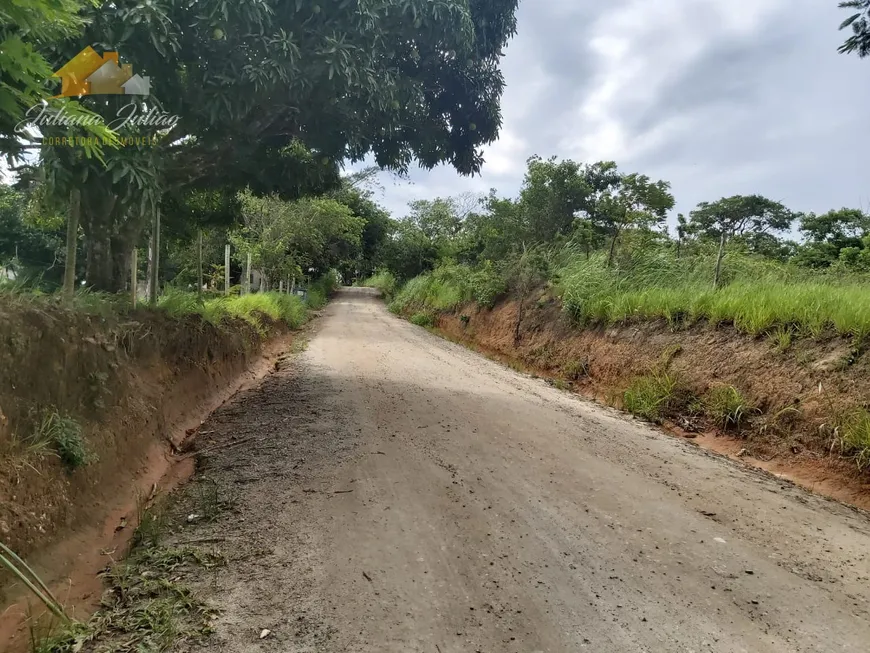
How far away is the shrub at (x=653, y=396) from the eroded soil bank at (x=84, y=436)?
5274mm

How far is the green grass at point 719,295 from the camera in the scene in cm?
538

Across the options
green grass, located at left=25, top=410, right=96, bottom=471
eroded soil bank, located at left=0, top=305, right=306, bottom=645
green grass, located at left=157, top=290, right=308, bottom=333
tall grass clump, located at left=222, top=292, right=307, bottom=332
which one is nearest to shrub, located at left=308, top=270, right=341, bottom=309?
green grass, located at left=157, top=290, right=308, bottom=333

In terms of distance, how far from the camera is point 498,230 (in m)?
17.4

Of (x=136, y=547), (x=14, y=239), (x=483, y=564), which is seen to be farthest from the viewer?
(x=14, y=239)

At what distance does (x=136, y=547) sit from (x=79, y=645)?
904 millimetres

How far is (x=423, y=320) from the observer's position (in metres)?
19.8

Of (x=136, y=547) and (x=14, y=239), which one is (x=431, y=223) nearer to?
(x=14, y=239)

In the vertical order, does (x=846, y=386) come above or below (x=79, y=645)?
above

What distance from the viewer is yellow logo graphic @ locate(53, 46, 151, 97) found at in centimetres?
403

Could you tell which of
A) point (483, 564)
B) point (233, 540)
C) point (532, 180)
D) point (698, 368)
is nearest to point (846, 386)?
point (698, 368)

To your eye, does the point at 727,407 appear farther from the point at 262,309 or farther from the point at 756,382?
the point at 262,309

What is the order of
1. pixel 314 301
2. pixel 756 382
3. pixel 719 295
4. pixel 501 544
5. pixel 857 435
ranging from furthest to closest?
1. pixel 314 301
2. pixel 719 295
3. pixel 756 382
4. pixel 857 435
5. pixel 501 544

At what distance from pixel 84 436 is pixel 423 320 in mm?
16455

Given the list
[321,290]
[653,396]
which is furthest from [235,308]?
[321,290]
